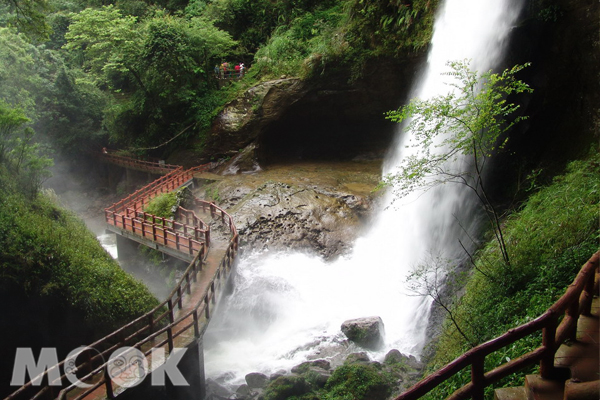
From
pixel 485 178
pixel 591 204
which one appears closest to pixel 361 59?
pixel 485 178

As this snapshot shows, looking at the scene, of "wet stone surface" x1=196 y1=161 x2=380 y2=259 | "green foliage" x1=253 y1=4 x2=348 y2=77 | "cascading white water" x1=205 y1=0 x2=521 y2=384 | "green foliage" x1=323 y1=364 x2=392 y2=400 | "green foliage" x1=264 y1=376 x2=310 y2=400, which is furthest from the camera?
"green foliage" x1=253 y1=4 x2=348 y2=77

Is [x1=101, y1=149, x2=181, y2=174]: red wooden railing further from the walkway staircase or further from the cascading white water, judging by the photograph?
the walkway staircase

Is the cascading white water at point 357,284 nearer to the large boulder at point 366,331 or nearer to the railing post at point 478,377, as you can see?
the large boulder at point 366,331

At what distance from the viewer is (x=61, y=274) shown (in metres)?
9.95

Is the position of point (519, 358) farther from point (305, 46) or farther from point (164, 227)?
point (305, 46)

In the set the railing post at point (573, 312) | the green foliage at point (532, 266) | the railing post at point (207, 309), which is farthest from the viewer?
the railing post at point (207, 309)

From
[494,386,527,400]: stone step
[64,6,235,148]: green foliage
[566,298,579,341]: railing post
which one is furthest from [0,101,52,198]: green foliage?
[566,298,579,341]: railing post

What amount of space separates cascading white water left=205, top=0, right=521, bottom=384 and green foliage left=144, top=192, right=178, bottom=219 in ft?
13.1

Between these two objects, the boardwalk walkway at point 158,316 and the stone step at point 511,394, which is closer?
the stone step at point 511,394

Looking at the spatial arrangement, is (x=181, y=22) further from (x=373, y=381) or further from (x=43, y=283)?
(x=373, y=381)

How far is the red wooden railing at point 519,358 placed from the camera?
3.60 m

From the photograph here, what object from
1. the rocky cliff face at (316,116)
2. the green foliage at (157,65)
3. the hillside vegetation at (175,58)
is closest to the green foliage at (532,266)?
the hillside vegetation at (175,58)

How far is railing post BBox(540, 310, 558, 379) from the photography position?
12.0ft

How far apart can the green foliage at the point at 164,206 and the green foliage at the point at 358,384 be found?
932cm
